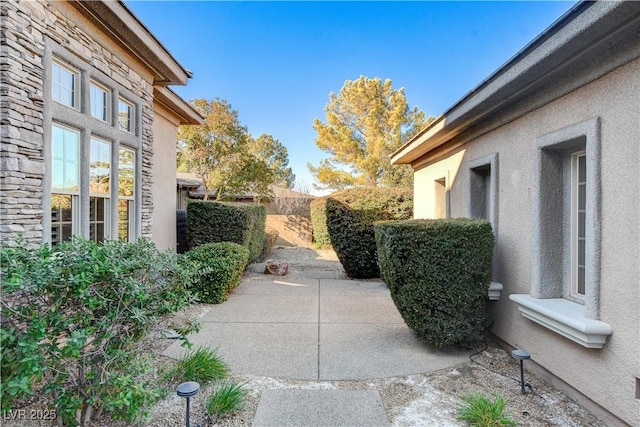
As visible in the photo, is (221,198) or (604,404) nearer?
(604,404)

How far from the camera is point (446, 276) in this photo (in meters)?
4.74

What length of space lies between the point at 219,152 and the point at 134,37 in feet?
41.4

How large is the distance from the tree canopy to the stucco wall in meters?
15.6

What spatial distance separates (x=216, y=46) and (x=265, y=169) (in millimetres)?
8285

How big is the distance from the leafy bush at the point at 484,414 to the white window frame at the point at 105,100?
671 centimetres

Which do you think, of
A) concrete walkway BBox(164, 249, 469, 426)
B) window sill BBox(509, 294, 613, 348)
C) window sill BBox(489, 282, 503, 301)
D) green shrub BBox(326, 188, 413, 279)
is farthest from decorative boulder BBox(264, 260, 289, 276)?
window sill BBox(509, 294, 613, 348)

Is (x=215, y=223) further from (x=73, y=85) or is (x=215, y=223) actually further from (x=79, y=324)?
(x=79, y=324)

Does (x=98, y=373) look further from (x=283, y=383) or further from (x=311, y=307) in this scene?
(x=311, y=307)

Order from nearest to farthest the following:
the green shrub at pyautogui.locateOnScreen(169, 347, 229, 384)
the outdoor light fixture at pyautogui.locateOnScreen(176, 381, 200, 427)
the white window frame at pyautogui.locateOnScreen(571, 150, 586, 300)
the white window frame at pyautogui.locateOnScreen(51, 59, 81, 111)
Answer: the outdoor light fixture at pyautogui.locateOnScreen(176, 381, 200, 427)
the green shrub at pyautogui.locateOnScreen(169, 347, 229, 384)
the white window frame at pyautogui.locateOnScreen(571, 150, 586, 300)
the white window frame at pyautogui.locateOnScreen(51, 59, 81, 111)

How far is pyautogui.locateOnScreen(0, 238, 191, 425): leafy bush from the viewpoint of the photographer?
245 centimetres

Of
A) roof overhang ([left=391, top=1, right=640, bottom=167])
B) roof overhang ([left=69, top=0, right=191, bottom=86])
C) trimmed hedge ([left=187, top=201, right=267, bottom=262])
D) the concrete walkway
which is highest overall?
roof overhang ([left=69, top=0, right=191, bottom=86])

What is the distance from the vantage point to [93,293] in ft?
8.83

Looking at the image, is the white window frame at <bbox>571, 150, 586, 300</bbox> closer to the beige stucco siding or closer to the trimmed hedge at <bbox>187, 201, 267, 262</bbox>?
the beige stucco siding

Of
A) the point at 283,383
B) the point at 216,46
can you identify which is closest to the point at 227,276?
the point at 283,383
